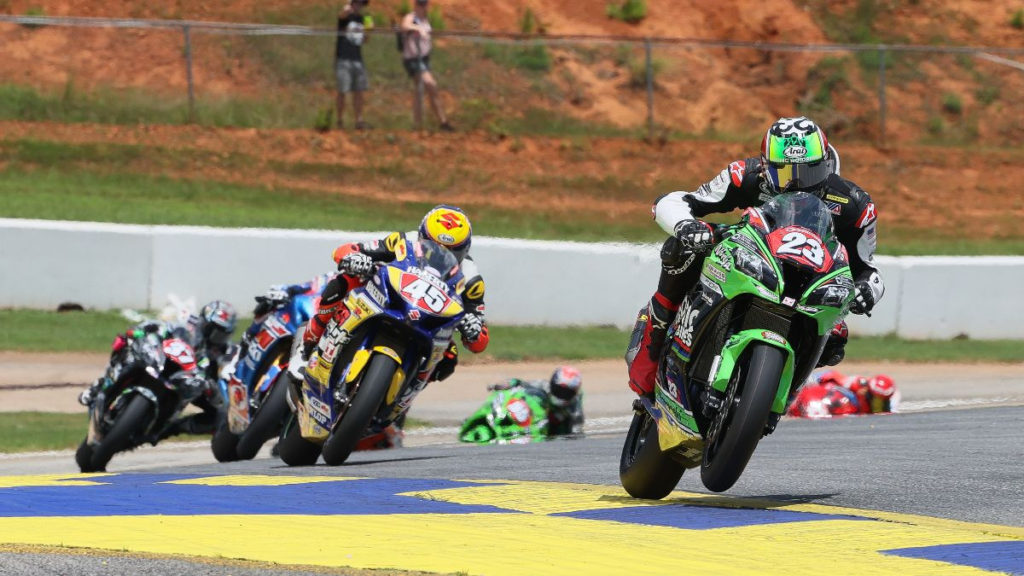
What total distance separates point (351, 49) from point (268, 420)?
554 inches

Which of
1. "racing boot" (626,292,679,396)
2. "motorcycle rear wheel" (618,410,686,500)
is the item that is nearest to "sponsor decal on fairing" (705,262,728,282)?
"racing boot" (626,292,679,396)

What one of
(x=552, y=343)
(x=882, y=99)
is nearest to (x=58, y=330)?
(x=552, y=343)

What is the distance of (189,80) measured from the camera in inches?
962

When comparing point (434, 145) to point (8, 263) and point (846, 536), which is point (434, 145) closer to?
point (8, 263)

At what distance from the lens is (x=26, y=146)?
23953 mm

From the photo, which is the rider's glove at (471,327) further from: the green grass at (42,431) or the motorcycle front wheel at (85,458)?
the green grass at (42,431)

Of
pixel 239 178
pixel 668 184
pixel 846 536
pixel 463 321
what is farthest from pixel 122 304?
pixel 846 536

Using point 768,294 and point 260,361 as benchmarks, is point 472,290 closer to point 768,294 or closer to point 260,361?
point 260,361

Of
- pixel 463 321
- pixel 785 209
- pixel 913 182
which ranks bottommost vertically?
pixel 913 182

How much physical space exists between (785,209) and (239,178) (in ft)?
59.3

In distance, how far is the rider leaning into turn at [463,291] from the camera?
32.0ft

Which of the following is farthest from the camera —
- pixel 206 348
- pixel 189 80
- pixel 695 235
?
pixel 189 80

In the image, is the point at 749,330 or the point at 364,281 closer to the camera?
the point at 749,330

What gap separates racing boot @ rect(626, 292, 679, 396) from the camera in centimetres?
722
